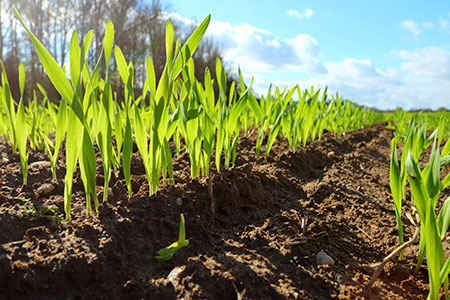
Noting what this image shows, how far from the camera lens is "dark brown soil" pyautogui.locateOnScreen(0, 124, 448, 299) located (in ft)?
2.36

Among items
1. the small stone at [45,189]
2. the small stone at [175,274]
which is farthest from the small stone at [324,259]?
the small stone at [45,189]

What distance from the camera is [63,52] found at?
40.7 feet

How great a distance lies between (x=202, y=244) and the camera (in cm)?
90

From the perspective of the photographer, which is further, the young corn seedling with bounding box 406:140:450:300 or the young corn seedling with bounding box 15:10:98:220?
the young corn seedling with bounding box 15:10:98:220

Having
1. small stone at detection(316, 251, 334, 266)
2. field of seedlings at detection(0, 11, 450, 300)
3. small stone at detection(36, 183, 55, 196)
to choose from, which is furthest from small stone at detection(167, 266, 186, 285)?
small stone at detection(36, 183, 55, 196)

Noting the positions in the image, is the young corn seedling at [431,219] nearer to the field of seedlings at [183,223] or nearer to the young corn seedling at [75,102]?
the field of seedlings at [183,223]

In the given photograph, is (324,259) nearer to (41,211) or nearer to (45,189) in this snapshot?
(41,211)

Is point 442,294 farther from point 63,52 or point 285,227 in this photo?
point 63,52

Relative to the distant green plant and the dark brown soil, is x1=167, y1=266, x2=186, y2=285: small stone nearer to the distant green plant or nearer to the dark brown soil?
the dark brown soil

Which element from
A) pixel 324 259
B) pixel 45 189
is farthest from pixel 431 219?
pixel 45 189

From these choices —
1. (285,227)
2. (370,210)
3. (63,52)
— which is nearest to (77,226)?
(285,227)

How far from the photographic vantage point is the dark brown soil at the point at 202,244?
0.72 metres

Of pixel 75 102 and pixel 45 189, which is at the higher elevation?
pixel 75 102

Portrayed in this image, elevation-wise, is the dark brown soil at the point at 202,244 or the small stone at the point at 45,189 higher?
the small stone at the point at 45,189
